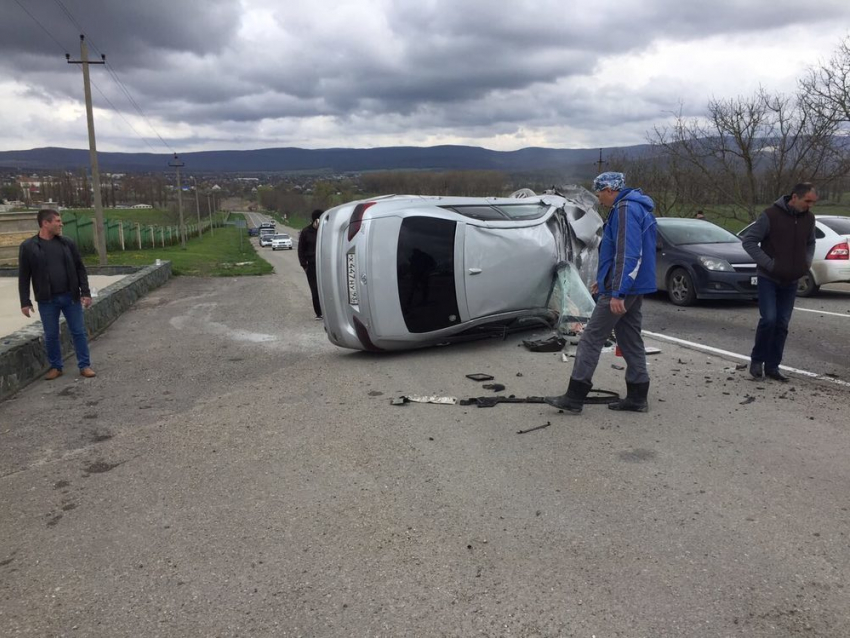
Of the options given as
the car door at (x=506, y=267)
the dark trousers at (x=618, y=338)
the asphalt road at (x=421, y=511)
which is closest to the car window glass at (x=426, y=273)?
the car door at (x=506, y=267)

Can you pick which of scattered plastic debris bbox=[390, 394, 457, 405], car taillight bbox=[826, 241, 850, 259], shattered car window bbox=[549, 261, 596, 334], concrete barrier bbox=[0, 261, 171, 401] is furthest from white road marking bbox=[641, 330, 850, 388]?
concrete barrier bbox=[0, 261, 171, 401]

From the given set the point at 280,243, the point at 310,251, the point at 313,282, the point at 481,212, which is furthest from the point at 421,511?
the point at 280,243

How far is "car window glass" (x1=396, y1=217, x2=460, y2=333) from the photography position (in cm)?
724

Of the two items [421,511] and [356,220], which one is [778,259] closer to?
[356,220]

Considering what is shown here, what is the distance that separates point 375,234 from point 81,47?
22.3 m

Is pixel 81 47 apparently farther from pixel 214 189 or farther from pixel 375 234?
pixel 214 189

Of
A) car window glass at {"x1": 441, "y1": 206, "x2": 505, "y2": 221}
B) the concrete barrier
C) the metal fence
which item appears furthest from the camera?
the metal fence

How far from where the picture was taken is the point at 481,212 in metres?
8.02

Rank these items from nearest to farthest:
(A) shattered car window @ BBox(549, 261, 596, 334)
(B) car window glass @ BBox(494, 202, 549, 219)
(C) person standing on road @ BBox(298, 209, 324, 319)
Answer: (A) shattered car window @ BBox(549, 261, 596, 334)
(B) car window glass @ BBox(494, 202, 549, 219)
(C) person standing on road @ BBox(298, 209, 324, 319)

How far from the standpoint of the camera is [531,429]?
5.06 meters

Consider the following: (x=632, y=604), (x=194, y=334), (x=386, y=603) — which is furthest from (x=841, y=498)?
(x=194, y=334)

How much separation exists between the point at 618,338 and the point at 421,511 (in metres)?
2.63

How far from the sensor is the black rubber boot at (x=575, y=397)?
5375 mm

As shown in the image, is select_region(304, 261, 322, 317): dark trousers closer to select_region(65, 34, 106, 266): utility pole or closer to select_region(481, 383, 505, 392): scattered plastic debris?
select_region(481, 383, 505, 392): scattered plastic debris
